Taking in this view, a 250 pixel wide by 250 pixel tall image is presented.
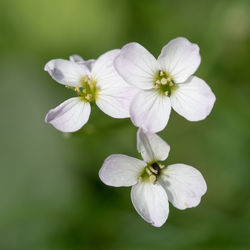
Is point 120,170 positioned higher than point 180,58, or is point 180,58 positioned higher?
point 180,58

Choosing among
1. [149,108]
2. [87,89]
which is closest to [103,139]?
[87,89]

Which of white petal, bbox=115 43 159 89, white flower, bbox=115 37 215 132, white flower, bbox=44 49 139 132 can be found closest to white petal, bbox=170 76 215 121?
white flower, bbox=115 37 215 132

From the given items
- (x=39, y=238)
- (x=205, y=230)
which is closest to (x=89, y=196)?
(x=39, y=238)

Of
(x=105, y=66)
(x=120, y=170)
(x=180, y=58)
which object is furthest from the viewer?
(x=105, y=66)

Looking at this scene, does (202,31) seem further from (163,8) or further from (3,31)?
(3,31)

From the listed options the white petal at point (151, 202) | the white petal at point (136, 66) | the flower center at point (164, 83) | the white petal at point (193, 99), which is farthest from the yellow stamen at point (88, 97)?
the white petal at point (151, 202)

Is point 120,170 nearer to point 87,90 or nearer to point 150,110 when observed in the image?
point 150,110

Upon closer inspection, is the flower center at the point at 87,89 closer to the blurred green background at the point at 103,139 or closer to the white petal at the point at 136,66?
the white petal at the point at 136,66
